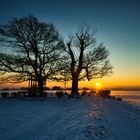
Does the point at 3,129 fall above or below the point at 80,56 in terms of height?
below

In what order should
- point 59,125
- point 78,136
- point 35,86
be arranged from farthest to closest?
point 35,86 → point 59,125 → point 78,136

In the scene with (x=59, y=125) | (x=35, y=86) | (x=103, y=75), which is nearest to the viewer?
(x=59, y=125)

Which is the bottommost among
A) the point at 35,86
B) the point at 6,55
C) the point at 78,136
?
the point at 78,136

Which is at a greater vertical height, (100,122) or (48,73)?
(48,73)

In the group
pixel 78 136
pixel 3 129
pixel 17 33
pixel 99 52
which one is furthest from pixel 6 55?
pixel 78 136

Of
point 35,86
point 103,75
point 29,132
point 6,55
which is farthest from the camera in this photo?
point 103,75

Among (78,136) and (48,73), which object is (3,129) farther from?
(48,73)

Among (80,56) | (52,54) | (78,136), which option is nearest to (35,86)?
(52,54)

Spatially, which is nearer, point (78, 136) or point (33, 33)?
point (78, 136)

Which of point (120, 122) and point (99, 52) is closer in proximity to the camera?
point (120, 122)

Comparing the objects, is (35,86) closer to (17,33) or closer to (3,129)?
(17,33)

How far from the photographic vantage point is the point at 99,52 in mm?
41969

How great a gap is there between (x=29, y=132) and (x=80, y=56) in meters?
30.3

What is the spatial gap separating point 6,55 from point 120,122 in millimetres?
25776
